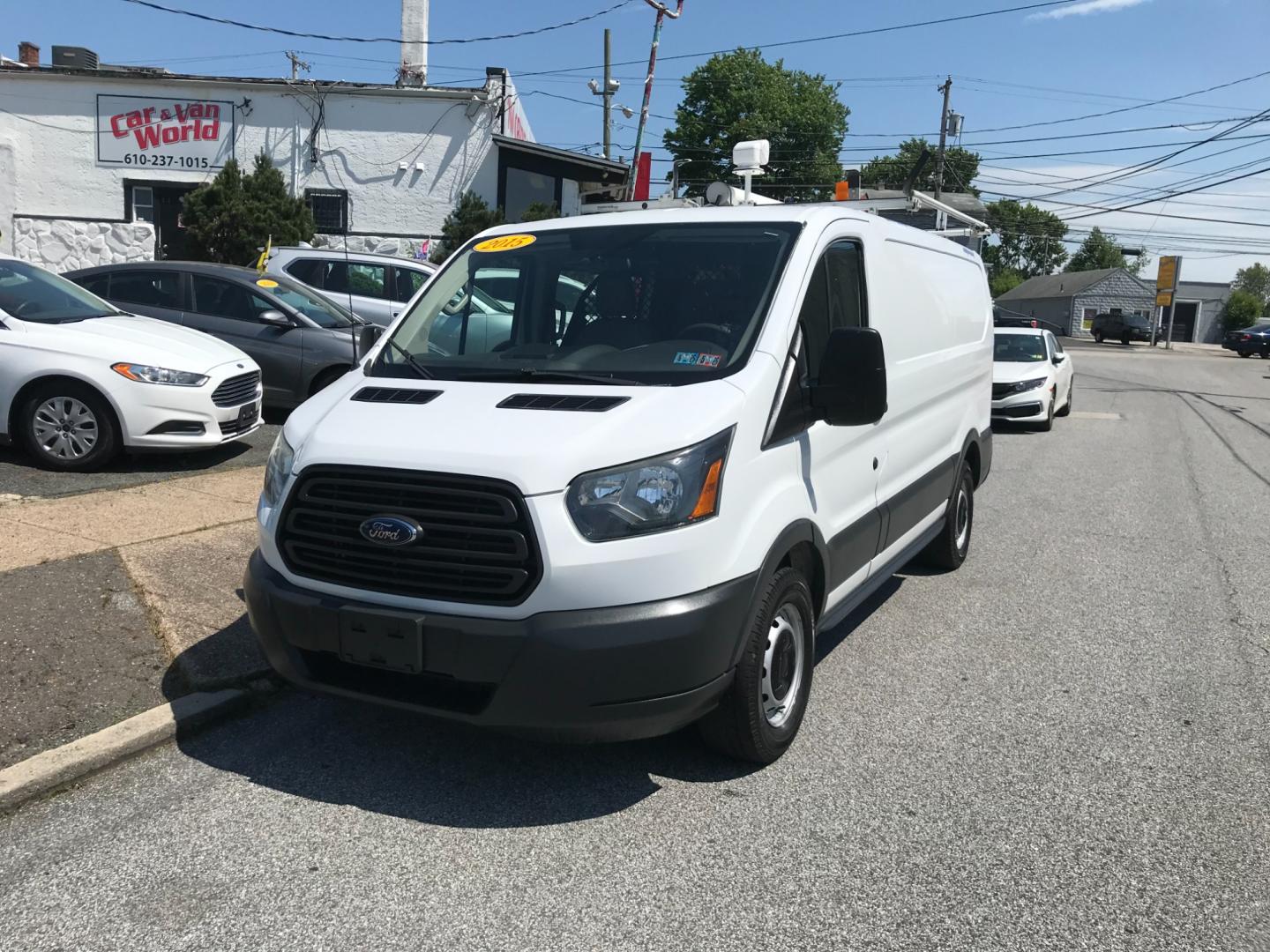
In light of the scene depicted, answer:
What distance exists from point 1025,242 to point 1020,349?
112997 millimetres

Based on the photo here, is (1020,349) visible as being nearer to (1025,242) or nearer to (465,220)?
(465,220)

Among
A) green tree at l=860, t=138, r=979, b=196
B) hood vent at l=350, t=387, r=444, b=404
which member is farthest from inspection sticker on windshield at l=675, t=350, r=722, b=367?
green tree at l=860, t=138, r=979, b=196

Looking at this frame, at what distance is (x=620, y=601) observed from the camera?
3234 mm

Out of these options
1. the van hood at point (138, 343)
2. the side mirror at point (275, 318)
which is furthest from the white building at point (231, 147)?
the van hood at point (138, 343)

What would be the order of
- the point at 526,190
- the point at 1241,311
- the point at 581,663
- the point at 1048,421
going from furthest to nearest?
the point at 1241,311 < the point at 526,190 < the point at 1048,421 < the point at 581,663

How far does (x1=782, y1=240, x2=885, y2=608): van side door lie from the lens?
4.07m

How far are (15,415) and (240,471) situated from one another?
1596 millimetres

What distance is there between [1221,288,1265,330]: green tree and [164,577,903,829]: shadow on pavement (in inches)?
3128

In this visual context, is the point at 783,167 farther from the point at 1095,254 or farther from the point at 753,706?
the point at 1095,254

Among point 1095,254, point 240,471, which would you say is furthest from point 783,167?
point 1095,254

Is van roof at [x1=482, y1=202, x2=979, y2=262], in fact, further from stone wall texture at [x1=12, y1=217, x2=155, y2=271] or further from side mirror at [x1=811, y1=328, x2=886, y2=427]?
stone wall texture at [x1=12, y1=217, x2=155, y2=271]

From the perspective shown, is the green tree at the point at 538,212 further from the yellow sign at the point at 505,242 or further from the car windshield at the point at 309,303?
the yellow sign at the point at 505,242

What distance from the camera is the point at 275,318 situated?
30.8 ft

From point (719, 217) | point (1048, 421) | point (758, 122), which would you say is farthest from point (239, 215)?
point (758, 122)
